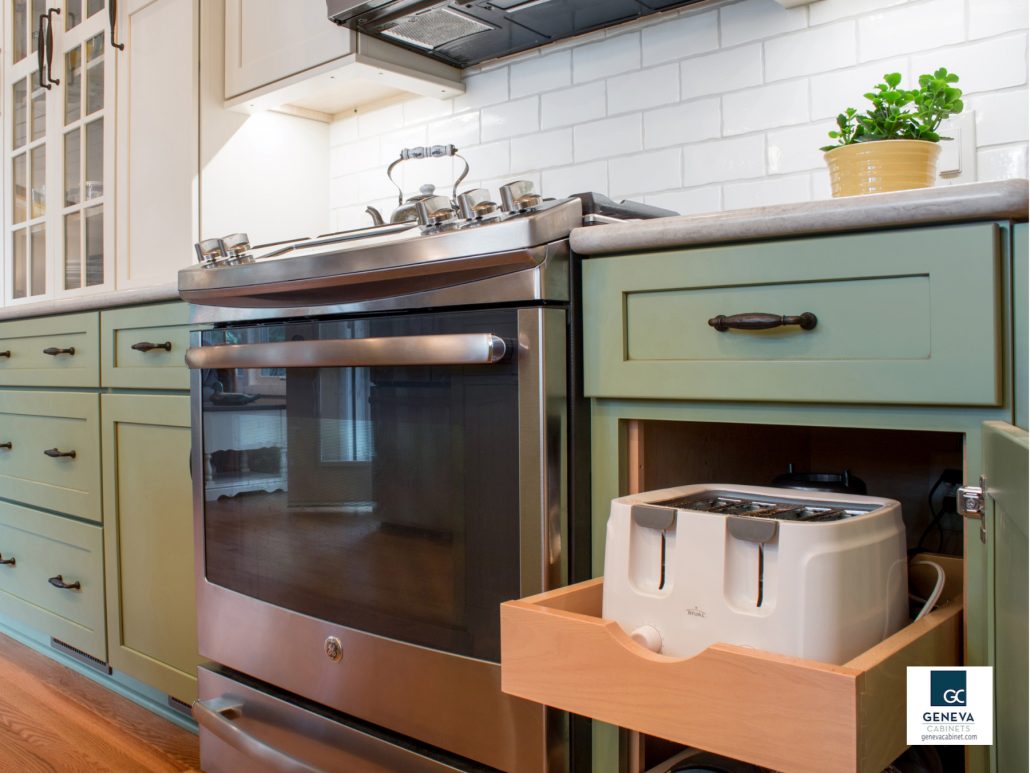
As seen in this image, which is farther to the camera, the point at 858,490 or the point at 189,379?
the point at 189,379

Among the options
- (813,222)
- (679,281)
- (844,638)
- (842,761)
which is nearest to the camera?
(842,761)

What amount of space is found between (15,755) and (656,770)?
1.33 m

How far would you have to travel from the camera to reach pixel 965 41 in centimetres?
138

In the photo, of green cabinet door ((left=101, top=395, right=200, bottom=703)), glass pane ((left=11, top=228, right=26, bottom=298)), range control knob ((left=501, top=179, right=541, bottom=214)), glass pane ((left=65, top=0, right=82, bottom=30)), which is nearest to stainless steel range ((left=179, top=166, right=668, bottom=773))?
range control knob ((left=501, top=179, right=541, bottom=214))

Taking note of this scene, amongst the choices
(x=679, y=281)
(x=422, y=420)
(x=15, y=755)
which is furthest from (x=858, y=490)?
(x=15, y=755)

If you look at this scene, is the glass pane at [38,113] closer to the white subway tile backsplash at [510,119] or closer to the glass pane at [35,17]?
the glass pane at [35,17]

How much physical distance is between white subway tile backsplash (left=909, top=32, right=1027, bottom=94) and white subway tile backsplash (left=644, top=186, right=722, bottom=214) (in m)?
0.40

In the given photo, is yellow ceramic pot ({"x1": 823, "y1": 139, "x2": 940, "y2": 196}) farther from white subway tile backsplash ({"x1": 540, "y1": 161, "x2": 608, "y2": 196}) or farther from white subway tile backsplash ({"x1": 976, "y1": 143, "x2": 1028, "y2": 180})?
white subway tile backsplash ({"x1": 540, "y1": 161, "x2": 608, "y2": 196})

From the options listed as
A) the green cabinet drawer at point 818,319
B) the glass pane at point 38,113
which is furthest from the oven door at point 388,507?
the glass pane at point 38,113

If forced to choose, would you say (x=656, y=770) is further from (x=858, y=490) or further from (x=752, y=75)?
(x=752, y=75)

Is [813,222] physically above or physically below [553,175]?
below

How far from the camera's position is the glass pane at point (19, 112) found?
2824 millimetres

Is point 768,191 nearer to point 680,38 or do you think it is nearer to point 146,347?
point 680,38

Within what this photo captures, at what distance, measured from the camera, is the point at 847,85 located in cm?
149
